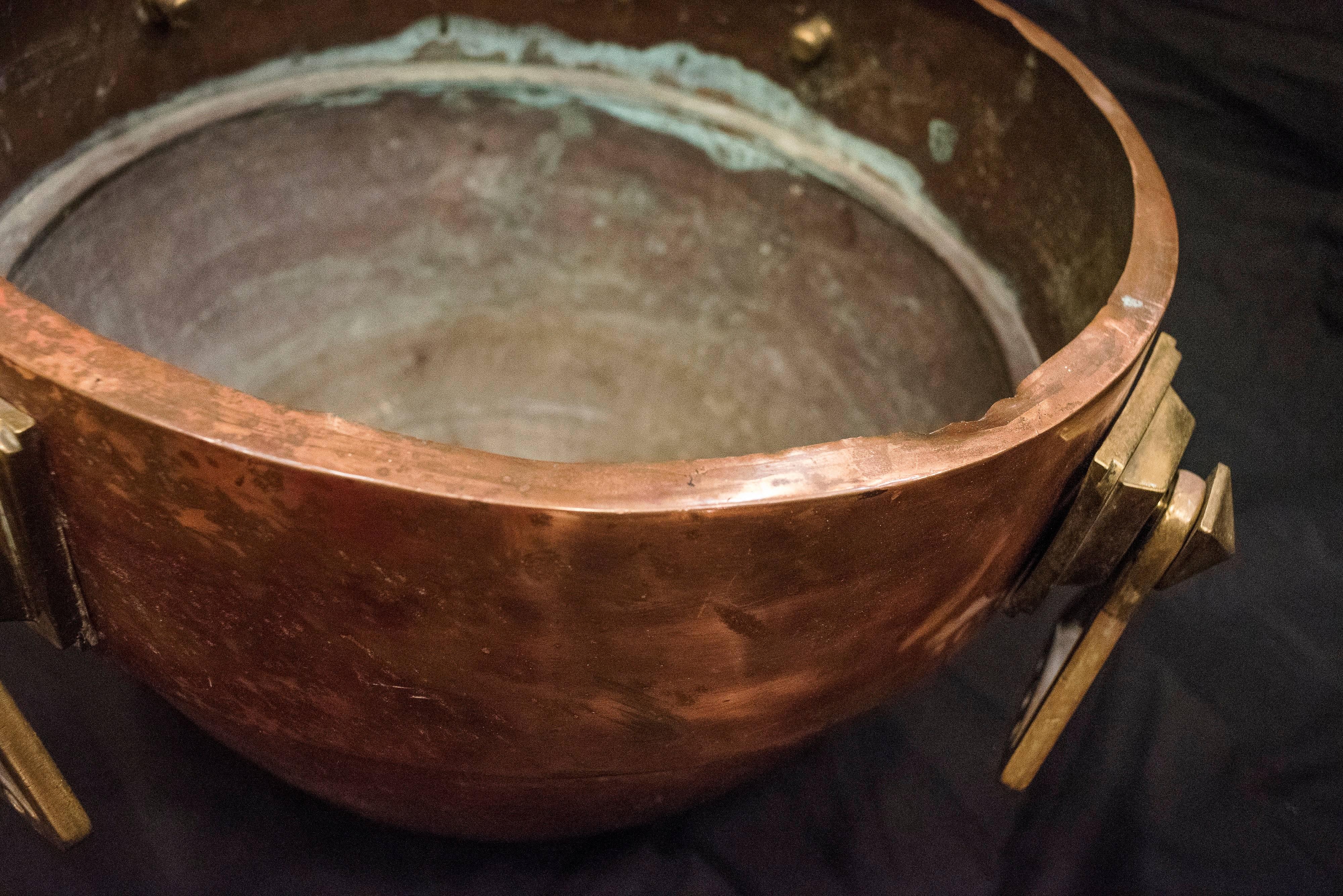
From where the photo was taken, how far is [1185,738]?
3.69 ft

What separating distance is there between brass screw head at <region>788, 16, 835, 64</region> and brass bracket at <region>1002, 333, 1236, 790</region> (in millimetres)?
541

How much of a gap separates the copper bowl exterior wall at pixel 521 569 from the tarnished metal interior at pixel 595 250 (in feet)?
1.17

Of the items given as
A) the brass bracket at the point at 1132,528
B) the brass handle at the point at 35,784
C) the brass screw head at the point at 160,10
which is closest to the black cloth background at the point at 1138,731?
the brass bracket at the point at 1132,528

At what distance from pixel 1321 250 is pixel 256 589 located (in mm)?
1367

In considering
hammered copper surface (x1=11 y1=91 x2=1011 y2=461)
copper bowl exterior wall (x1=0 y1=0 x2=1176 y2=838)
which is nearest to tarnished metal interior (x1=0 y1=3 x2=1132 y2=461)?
hammered copper surface (x1=11 y1=91 x2=1011 y2=461)

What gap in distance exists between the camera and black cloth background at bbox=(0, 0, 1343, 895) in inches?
36.4

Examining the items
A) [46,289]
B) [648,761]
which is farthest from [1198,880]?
[46,289]

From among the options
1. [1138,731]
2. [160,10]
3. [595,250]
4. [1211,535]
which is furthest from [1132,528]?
[160,10]

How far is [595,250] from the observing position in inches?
52.2

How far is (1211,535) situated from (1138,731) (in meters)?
0.56

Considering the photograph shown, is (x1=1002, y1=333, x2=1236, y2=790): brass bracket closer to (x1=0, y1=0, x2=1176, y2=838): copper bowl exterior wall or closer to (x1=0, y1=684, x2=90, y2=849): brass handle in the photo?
(x1=0, y1=0, x2=1176, y2=838): copper bowl exterior wall

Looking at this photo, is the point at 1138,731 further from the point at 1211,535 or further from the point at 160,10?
the point at 160,10

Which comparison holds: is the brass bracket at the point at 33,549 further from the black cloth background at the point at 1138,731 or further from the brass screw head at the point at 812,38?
the brass screw head at the point at 812,38

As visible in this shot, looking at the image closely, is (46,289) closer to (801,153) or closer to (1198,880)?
(801,153)
